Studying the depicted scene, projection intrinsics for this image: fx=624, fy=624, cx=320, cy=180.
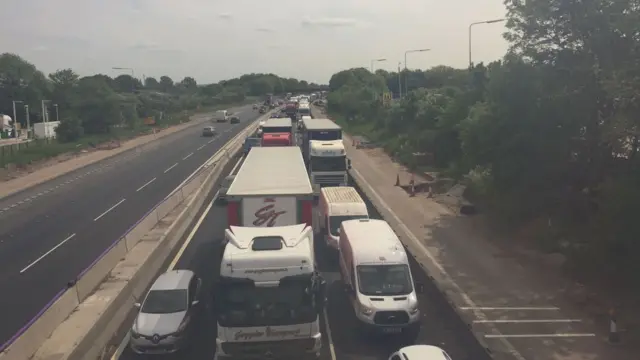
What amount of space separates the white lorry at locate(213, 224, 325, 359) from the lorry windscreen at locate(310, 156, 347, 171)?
65.4 feet

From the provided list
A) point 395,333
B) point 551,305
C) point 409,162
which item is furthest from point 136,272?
point 409,162

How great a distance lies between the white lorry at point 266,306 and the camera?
38.5ft

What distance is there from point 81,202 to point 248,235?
76.7ft

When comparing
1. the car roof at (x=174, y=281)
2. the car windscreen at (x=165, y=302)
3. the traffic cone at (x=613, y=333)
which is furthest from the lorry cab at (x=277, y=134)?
the traffic cone at (x=613, y=333)

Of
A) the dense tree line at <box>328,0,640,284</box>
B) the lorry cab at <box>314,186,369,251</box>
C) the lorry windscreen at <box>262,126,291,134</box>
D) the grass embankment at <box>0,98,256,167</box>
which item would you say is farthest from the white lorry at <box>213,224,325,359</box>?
the grass embankment at <box>0,98,256,167</box>

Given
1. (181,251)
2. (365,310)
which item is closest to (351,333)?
(365,310)

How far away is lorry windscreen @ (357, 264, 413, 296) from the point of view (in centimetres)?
1512

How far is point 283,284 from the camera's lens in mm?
11812

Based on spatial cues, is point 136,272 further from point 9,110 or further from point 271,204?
point 9,110

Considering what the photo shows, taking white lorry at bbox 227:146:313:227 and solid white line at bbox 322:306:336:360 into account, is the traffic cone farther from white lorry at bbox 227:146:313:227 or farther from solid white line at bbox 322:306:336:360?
white lorry at bbox 227:146:313:227

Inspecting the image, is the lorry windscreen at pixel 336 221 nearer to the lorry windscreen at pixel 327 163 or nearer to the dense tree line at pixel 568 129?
the dense tree line at pixel 568 129

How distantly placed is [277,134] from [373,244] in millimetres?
24674

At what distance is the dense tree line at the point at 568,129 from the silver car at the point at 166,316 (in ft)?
36.4

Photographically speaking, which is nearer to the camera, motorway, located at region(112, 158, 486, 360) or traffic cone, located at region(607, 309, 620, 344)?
motorway, located at region(112, 158, 486, 360)
